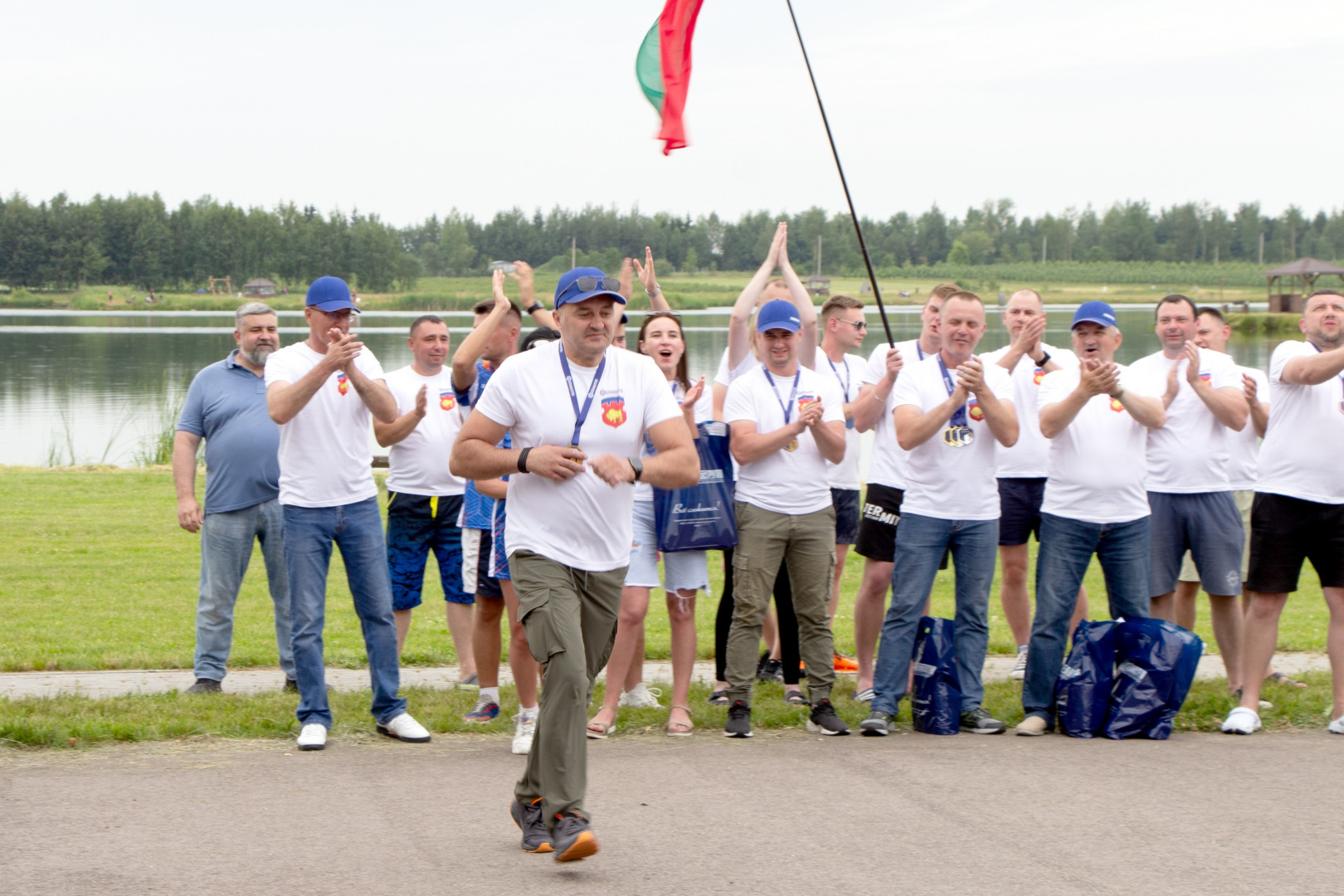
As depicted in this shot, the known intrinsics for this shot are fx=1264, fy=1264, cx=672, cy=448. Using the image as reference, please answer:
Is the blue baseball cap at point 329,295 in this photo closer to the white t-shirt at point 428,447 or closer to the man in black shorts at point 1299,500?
the white t-shirt at point 428,447

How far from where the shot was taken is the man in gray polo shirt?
714 cm

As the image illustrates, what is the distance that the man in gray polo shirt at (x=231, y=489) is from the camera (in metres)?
7.14

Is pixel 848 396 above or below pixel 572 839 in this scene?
above

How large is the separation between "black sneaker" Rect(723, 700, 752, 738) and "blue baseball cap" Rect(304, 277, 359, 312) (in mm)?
2760

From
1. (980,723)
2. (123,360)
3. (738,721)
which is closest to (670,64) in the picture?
(738,721)

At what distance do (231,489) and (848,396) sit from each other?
384 cm

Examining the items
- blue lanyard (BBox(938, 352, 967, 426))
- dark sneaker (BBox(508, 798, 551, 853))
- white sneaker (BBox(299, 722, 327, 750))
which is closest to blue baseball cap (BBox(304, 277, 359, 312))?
white sneaker (BBox(299, 722, 327, 750))

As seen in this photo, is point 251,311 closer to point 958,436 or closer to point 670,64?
point 670,64

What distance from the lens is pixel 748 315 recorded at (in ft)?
23.9

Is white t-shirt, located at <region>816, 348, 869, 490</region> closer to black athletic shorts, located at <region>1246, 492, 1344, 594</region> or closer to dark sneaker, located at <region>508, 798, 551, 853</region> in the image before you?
black athletic shorts, located at <region>1246, 492, 1344, 594</region>

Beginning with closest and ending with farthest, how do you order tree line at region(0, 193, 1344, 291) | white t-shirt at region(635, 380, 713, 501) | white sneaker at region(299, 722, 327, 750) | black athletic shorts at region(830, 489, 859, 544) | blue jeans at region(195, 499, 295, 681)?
white sneaker at region(299, 722, 327, 750), white t-shirt at region(635, 380, 713, 501), blue jeans at region(195, 499, 295, 681), black athletic shorts at region(830, 489, 859, 544), tree line at region(0, 193, 1344, 291)

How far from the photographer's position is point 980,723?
6.56 m

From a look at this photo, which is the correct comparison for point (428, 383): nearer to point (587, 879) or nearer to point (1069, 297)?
point (587, 879)

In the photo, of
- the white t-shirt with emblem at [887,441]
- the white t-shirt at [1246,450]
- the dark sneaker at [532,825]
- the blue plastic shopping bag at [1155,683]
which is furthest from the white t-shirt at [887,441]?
the dark sneaker at [532,825]
